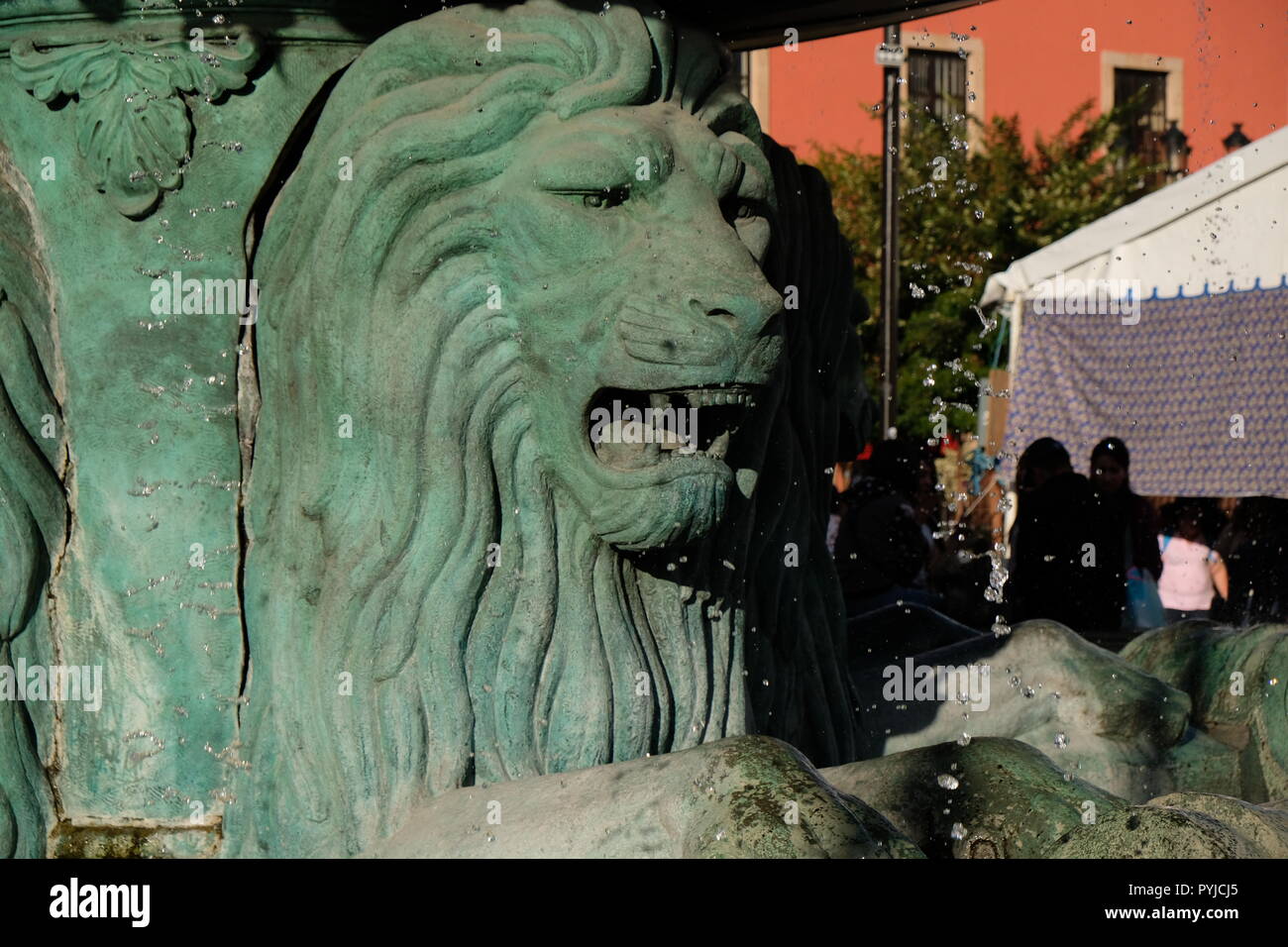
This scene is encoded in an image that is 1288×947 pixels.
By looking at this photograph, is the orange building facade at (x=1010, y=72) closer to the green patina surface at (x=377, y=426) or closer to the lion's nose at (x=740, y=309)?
Result: the green patina surface at (x=377, y=426)

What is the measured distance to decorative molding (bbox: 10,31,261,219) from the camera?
9.13 ft

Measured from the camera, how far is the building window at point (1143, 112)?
20.0 m

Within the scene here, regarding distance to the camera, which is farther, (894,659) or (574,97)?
(894,659)

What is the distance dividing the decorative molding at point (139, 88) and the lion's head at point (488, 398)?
6.9 inches

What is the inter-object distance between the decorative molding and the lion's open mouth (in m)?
0.78

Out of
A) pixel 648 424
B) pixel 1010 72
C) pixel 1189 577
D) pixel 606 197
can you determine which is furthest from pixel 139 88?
pixel 1010 72

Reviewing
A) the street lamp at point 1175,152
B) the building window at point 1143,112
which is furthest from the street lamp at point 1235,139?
the building window at point 1143,112

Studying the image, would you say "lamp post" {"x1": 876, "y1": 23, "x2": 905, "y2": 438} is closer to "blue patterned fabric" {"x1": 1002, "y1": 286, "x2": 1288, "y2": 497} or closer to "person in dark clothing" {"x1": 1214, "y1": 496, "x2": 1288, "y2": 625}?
"blue patterned fabric" {"x1": 1002, "y1": 286, "x2": 1288, "y2": 497}

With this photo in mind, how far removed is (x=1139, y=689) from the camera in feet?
11.4

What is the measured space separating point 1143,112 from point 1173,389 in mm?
13064
